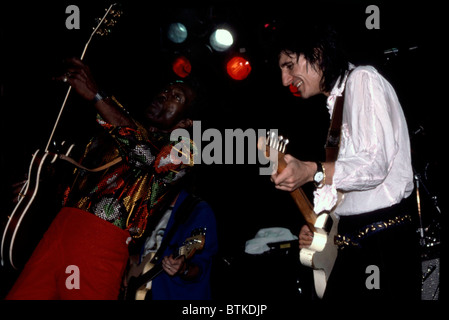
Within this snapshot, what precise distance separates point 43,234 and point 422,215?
10.3 ft

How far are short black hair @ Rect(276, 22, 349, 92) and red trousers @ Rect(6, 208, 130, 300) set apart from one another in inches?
67.2

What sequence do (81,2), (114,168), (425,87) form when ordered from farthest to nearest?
(425,87) → (81,2) → (114,168)

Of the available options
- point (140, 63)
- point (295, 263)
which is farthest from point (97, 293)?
point (140, 63)

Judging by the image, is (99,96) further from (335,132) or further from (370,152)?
(370,152)

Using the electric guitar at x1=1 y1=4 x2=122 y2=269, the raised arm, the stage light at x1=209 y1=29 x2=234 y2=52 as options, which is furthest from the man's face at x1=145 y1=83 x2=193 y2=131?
the stage light at x1=209 y1=29 x2=234 y2=52

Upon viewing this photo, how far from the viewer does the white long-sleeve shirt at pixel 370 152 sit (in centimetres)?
143

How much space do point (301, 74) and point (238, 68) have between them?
8.45 ft

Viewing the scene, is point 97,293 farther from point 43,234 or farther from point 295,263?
point 295,263

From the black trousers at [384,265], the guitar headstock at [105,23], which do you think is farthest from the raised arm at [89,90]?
the black trousers at [384,265]

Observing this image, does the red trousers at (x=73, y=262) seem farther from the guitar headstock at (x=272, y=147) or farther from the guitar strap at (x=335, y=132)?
the guitar strap at (x=335, y=132)

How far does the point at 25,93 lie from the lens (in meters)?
2.19

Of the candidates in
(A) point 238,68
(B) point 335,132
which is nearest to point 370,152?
(B) point 335,132

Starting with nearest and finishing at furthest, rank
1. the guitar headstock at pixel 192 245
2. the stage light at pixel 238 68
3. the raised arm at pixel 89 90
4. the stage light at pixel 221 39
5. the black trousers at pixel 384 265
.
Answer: the black trousers at pixel 384 265
the raised arm at pixel 89 90
the guitar headstock at pixel 192 245
the stage light at pixel 221 39
the stage light at pixel 238 68

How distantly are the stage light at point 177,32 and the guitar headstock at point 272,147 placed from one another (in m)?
3.11
